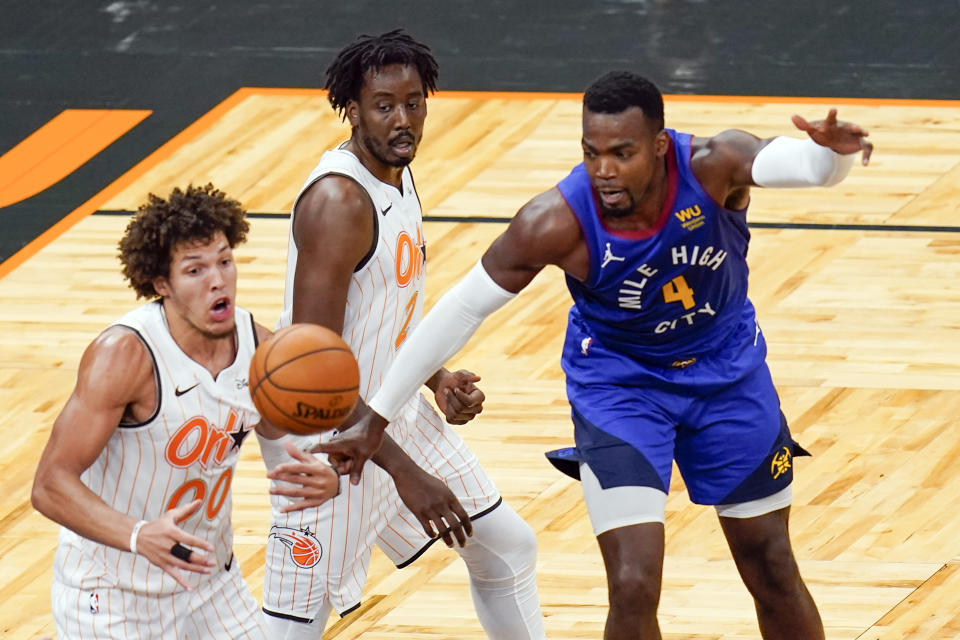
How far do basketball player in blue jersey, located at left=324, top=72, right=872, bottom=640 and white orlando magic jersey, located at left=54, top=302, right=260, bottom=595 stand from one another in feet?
1.15

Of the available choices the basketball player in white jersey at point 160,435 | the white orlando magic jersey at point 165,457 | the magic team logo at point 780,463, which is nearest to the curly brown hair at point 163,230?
the basketball player in white jersey at point 160,435

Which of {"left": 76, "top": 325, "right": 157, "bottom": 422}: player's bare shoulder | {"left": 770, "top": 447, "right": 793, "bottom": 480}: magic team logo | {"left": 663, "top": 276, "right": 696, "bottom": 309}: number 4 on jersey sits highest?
{"left": 76, "top": 325, "right": 157, "bottom": 422}: player's bare shoulder

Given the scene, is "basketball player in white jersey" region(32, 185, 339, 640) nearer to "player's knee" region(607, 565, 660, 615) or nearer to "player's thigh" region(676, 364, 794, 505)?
"player's knee" region(607, 565, 660, 615)

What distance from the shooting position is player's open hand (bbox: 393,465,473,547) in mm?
5234

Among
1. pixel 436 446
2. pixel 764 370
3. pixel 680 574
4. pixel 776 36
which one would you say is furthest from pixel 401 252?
pixel 776 36

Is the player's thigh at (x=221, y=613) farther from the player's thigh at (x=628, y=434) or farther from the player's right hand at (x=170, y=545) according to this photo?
the player's thigh at (x=628, y=434)

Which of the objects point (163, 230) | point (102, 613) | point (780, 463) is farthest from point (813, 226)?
point (102, 613)

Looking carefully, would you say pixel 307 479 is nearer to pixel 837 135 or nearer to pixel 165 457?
pixel 165 457

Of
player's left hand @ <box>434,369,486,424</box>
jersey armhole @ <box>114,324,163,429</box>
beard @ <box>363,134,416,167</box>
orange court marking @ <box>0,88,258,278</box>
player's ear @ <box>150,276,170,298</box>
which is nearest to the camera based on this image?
jersey armhole @ <box>114,324,163,429</box>

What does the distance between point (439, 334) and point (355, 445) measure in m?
0.39

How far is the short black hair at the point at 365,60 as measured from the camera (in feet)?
17.7

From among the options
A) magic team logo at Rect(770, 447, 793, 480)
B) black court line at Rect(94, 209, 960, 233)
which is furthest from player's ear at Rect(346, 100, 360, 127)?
black court line at Rect(94, 209, 960, 233)

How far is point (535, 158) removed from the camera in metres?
10.7

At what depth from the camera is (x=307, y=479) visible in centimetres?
498
